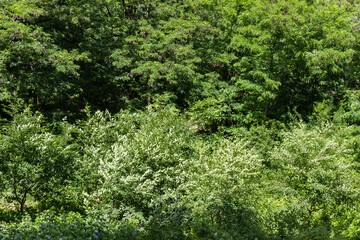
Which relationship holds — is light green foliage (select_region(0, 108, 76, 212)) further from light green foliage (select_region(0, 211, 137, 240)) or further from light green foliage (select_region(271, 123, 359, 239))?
light green foliage (select_region(271, 123, 359, 239))

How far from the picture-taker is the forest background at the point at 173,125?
5.92 m

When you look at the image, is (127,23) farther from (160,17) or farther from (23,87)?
(23,87)

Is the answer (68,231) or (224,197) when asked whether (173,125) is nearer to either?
(224,197)

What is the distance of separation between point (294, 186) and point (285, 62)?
26.8 ft

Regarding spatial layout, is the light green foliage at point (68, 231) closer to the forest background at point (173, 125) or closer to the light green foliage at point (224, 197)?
the forest background at point (173, 125)

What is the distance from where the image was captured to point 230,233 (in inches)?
182

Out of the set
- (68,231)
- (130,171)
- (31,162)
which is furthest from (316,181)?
(31,162)

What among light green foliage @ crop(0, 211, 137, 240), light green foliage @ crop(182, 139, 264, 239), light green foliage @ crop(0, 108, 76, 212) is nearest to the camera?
light green foliage @ crop(0, 211, 137, 240)

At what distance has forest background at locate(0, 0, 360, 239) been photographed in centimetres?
592

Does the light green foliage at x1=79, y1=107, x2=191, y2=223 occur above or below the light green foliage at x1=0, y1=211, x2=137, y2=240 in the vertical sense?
below

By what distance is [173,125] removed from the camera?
945 centimetres

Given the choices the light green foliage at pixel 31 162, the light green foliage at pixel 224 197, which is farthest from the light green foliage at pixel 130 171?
the light green foliage at pixel 31 162

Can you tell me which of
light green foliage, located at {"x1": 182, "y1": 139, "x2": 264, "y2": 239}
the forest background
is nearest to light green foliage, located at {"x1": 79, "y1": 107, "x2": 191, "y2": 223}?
the forest background

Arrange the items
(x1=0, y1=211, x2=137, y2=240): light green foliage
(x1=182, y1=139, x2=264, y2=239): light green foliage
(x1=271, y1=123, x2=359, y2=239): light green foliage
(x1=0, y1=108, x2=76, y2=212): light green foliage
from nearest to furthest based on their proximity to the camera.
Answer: (x1=0, y1=211, x2=137, y2=240): light green foliage → (x1=182, y1=139, x2=264, y2=239): light green foliage → (x1=0, y1=108, x2=76, y2=212): light green foliage → (x1=271, y1=123, x2=359, y2=239): light green foliage
